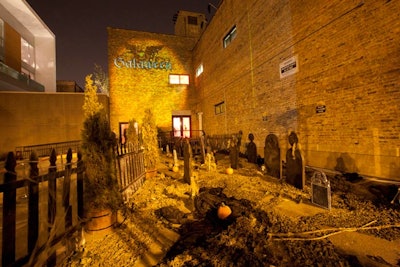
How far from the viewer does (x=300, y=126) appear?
743cm

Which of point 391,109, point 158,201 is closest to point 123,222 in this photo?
point 158,201

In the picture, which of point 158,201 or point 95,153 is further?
point 158,201

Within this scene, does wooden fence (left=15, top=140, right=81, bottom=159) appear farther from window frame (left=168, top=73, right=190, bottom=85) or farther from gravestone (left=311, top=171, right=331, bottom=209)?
gravestone (left=311, top=171, right=331, bottom=209)

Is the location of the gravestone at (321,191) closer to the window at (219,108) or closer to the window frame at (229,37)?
the window at (219,108)

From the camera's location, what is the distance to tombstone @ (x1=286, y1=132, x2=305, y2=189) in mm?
4929

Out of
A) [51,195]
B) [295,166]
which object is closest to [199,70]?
[295,166]

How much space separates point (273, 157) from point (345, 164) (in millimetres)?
2115

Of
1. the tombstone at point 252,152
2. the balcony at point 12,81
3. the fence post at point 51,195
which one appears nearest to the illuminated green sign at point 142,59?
the balcony at point 12,81

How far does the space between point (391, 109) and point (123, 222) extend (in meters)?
6.73

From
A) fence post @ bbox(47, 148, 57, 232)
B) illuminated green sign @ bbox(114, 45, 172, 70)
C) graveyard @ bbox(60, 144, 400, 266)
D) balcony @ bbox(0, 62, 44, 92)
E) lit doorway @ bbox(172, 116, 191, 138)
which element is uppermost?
illuminated green sign @ bbox(114, 45, 172, 70)

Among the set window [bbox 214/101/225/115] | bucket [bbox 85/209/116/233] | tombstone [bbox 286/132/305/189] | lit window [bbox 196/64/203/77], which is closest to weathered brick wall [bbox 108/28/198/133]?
lit window [bbox 196/64/203/77]

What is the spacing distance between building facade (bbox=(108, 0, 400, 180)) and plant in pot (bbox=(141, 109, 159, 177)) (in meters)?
5.52

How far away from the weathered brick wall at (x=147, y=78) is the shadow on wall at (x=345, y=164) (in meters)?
14.3

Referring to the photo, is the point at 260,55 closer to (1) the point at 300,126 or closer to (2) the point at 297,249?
(1) the point at 300,126
